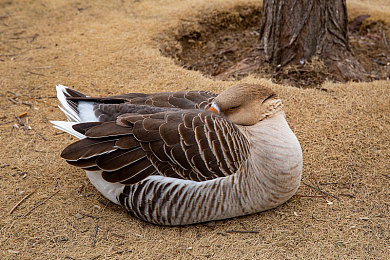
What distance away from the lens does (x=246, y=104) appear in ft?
10.9

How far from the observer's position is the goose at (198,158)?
3117 mm

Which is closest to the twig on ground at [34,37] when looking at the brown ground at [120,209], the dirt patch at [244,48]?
the brown ground at [120,209]

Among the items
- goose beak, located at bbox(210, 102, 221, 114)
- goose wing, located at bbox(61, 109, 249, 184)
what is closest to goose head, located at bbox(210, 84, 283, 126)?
goose beak, located at bbox(210, 102, 221, 114)

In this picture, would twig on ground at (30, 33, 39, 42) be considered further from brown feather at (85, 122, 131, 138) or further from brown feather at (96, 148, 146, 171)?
brown feather at (96, 148, 146, 171)

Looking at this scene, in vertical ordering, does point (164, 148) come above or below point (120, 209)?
above

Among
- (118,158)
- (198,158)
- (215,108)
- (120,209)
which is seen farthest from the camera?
(120,209)

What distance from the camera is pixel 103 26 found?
7066 mm

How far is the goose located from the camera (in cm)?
312

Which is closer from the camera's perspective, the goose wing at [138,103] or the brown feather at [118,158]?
the brown feather at [118,158]

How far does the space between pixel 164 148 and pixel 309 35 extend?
327 cm

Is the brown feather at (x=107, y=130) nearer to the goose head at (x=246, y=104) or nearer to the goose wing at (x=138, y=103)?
the goose wing at (x=138, y=103)

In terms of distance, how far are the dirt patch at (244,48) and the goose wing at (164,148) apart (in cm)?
254

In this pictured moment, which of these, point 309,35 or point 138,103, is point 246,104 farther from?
point 309,35

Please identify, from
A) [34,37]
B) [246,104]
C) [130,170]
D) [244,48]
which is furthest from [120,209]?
[34,37]
